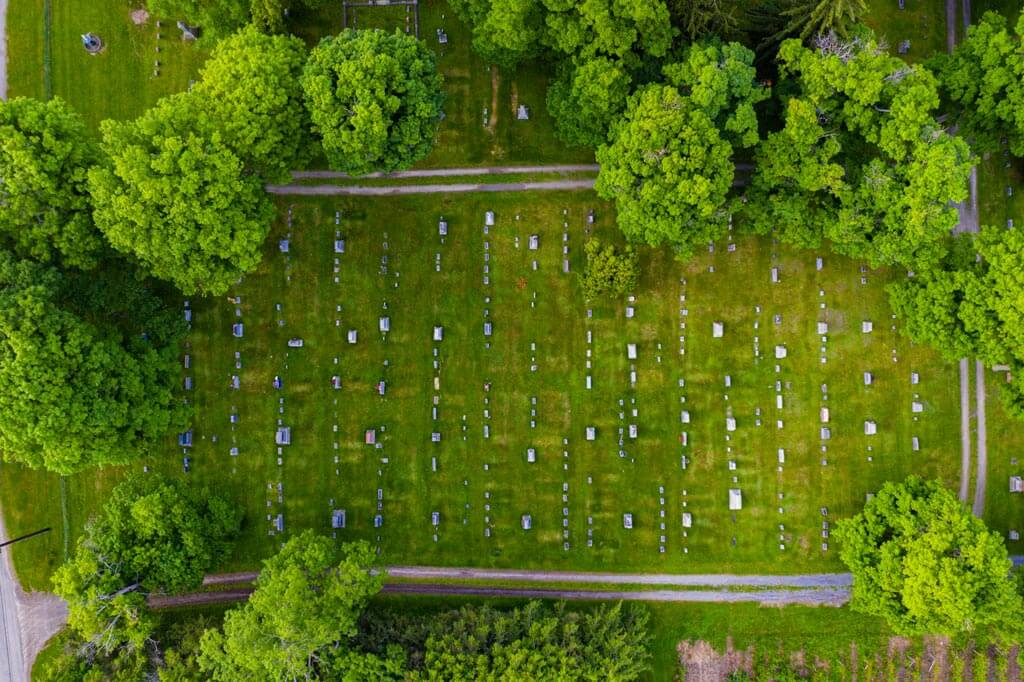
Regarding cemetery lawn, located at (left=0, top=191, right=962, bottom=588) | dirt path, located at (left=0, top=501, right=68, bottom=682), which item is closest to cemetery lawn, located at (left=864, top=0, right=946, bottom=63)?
cemetery lawn, located at (left=0, top=191, right=962, bottom=588)

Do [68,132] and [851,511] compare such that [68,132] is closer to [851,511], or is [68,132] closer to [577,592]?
[577,592]

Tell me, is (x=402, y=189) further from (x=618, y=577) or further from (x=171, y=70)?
(x=618, y=577)

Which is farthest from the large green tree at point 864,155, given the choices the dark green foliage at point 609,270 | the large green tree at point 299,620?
the large green tree at point 299,620

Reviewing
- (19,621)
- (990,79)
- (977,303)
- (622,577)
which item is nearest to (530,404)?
(622,577)

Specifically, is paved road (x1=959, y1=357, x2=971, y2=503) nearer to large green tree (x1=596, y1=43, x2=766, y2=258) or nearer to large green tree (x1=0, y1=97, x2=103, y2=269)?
large green tree (x1=596, y1=43, x2=766, y2=258)

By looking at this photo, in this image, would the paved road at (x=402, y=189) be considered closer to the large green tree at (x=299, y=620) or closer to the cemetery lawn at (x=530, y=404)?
the cemetery lawn at (x=530, y=404)
